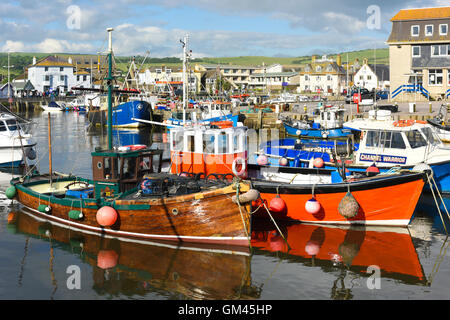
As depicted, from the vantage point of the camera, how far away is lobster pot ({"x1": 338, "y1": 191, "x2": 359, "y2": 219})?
51.1 ft

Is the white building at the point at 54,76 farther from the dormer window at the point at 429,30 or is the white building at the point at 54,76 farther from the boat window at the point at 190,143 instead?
the boat window at the point at 190,143

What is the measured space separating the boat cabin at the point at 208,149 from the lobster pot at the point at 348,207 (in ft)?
14.2

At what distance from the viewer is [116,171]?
55.5ft

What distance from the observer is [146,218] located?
50.0 ft

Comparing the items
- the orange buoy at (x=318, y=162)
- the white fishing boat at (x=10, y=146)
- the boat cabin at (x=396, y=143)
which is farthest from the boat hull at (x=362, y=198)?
the white fishing boat at (x=10, y=146)

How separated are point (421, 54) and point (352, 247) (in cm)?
4053

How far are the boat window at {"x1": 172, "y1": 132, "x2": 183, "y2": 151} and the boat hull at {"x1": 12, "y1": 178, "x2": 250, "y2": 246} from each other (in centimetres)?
400

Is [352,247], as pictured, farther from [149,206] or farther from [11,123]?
[11,123]

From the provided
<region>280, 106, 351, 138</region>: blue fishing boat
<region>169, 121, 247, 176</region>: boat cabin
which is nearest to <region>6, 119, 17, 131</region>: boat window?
<region>169, 121, 247, 176</region>: boat cabin

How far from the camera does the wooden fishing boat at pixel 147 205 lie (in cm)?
1459

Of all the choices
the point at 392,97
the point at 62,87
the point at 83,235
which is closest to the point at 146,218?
the point at 83,235

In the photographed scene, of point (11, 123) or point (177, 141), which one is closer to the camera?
point (177, 141)

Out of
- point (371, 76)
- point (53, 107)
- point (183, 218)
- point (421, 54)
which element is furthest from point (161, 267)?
point (371, 76)
